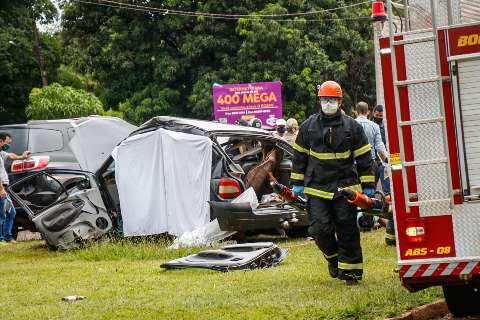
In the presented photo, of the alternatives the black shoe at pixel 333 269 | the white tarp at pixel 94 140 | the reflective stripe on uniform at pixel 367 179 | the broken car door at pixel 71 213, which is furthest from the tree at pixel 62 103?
the reflective stripe on uniform at pixel 367 179

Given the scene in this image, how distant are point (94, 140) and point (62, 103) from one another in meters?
17.8

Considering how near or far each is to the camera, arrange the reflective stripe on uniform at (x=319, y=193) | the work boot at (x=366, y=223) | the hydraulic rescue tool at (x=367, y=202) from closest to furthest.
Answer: the hydraulic rescue tool at (x=367, y=202), the reflective stripe on uniform at (x=319, y=193), the work boot at (x=366, y=223)

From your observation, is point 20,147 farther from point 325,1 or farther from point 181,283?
point 325,1

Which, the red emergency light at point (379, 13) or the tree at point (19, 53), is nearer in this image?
the red emergency light at point (379, 13)

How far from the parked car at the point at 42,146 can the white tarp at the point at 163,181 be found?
246cm

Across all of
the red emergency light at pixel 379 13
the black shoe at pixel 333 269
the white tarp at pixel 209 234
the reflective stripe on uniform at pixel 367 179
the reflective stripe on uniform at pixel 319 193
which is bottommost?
the black shoe at pixel 333 269

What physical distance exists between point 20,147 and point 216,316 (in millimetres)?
10043

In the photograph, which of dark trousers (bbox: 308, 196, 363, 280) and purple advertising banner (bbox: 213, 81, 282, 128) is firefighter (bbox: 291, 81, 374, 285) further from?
purple advertising banner (bbox: 213, 81, 282, 128)

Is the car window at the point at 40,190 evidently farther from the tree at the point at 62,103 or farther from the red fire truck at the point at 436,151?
the tree at the point at 62,103

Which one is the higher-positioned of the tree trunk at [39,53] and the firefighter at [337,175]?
the tree trunk at [39,53]

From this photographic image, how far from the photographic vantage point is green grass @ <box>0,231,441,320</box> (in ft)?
26.8

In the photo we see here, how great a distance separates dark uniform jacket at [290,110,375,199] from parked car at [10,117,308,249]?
3.91m

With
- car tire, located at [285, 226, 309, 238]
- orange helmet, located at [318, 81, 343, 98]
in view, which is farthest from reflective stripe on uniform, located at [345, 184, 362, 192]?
car tire, located at [285, 226, 309, 238]

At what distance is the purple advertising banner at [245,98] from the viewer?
3117 centimetres
